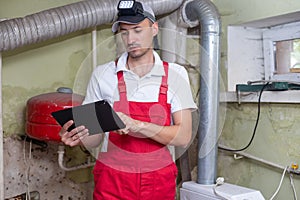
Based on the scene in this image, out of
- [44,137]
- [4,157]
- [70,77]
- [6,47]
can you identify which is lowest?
[4,157]

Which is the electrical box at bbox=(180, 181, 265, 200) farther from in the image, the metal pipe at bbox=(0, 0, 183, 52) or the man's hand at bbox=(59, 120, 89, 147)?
the metal pipe at bbox=(0, 0, 183, 52)

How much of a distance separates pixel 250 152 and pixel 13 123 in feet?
4.05

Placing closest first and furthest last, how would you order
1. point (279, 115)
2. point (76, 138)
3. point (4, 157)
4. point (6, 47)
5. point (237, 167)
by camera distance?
point (76, 138)
point (6, 47)
point (279, 115)
point (4, 157)
point (237, 167)

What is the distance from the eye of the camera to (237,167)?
6.65 feet

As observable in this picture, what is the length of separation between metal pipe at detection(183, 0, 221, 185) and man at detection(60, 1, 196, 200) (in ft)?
1.70

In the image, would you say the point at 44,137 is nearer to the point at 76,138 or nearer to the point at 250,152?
the point at 76,138

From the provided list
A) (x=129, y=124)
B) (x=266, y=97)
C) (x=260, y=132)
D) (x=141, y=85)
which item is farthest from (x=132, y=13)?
(x=260, y=132)

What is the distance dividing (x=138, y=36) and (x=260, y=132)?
992 mm

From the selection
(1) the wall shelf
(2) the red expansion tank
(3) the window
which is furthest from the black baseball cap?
(3) the window

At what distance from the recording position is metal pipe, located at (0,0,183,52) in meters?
1.67

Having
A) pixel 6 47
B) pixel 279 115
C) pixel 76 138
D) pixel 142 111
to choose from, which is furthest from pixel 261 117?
pixel 6 47

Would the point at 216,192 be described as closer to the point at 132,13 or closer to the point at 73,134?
the point at 73,134

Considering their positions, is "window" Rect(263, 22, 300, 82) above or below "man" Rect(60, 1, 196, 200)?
above

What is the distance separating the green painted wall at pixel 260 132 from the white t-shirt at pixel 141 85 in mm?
644
